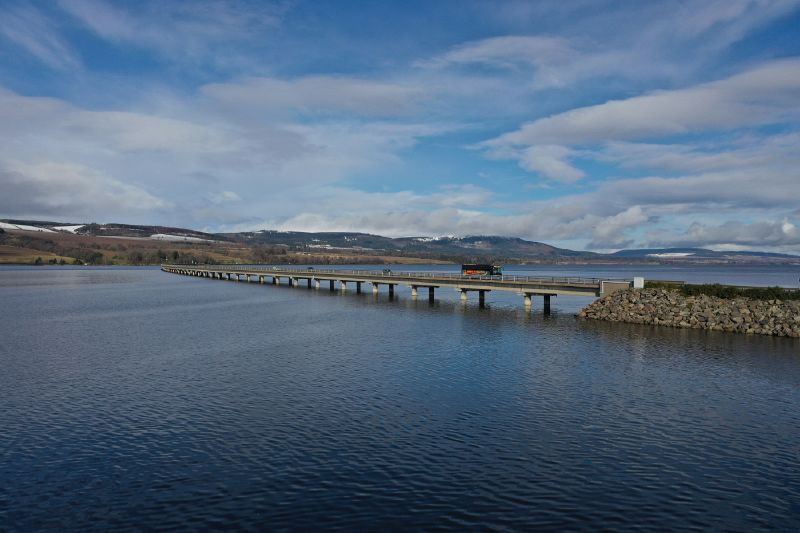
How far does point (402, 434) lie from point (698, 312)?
44235mm

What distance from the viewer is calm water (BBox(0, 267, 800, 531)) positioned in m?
17.6

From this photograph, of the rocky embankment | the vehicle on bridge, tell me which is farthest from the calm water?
the vehicle on bridge

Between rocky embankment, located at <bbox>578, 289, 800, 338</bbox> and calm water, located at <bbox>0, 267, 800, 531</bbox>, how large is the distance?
149 inches

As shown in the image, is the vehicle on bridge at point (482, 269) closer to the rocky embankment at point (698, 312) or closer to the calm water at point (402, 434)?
the rocky embankment at point (698, 312)

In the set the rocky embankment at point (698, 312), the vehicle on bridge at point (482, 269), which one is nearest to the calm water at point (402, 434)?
the rocky embankment at point (698, 312)

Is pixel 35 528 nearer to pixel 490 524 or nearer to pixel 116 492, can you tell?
pixel 116 492

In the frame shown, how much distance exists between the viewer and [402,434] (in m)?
24.5

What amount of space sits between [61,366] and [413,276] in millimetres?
64885

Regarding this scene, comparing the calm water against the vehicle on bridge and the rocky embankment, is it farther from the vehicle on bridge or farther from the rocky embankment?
the vehicle on bridge

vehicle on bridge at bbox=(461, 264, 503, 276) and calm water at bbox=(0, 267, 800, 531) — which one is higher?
vehicle on bridge at bbox=(461, 264, 503, 276)

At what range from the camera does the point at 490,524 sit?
16672 millimetres

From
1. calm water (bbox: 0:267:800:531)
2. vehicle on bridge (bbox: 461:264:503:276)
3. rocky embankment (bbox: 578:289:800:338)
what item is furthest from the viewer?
vehicle on bridge (bbox: 461:264:503:276)

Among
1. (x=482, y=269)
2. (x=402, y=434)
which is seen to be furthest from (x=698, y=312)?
(x=482, y=269)

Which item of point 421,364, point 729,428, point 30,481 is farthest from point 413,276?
point 30,481
